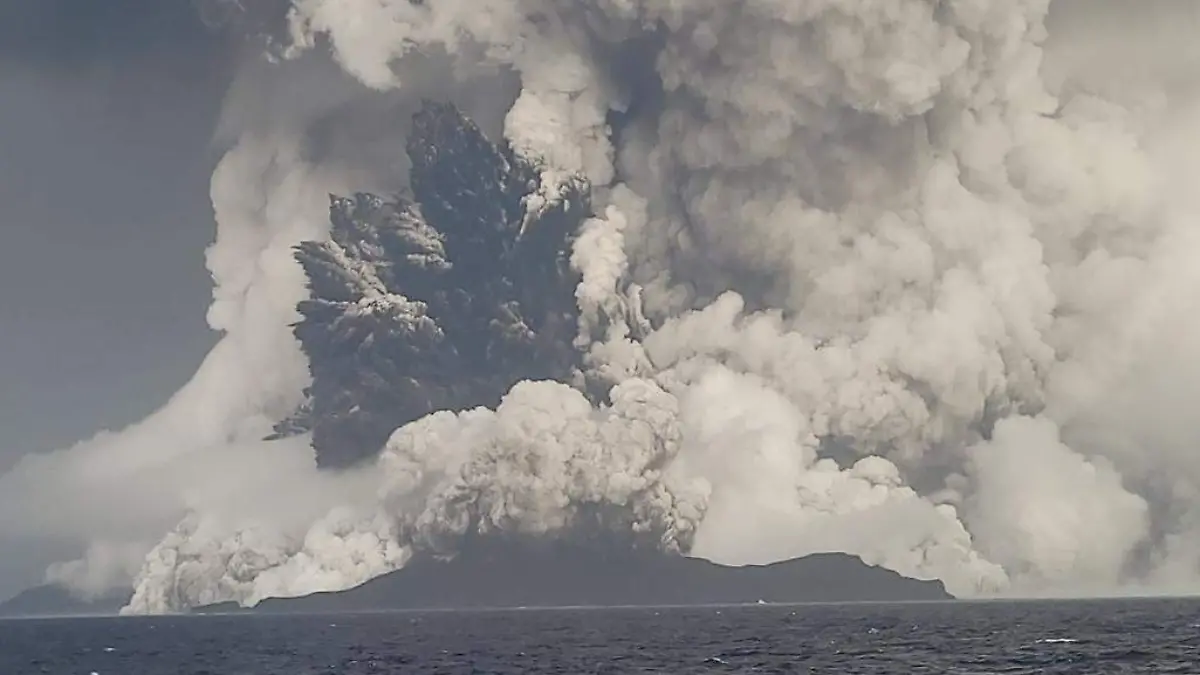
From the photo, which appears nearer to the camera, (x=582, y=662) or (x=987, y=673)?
(x=987, y=673)

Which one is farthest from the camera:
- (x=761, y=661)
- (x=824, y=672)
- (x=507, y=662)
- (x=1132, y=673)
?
(x=507, y=662)

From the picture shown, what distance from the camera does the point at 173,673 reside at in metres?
192

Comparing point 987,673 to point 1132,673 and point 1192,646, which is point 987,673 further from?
point 1192,646

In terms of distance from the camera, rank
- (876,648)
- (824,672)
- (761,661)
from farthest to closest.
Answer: (876,648)
(761,661)
(824,672)

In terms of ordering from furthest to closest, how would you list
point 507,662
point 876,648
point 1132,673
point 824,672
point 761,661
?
point 876,648 < point 507,662 < point 761,661 < point 824,672 < point 1132,673

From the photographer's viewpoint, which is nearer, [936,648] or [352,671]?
[352,671]

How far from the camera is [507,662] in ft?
613

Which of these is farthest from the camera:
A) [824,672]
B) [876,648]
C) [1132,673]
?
[876,648]

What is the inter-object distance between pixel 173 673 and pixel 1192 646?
405 ft

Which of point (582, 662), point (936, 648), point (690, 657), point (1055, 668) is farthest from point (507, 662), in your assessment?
point (1055, 668)

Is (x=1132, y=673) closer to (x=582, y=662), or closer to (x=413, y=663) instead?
(x=582, y=662)

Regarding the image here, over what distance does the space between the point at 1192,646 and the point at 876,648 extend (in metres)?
39.0

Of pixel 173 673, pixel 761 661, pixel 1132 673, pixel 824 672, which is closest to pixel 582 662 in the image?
pixel 761 661

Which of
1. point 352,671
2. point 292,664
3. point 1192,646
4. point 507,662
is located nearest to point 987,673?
point 1192,646
